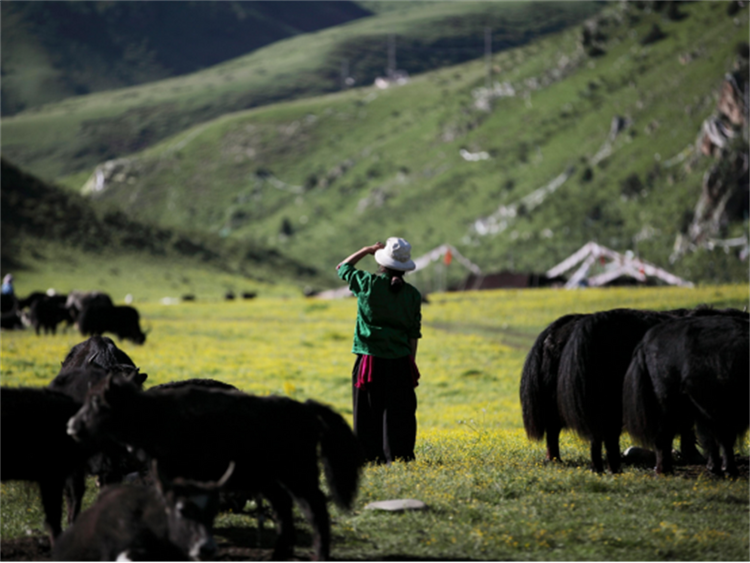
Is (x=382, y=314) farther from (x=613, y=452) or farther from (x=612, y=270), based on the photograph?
(x=612, y=270)

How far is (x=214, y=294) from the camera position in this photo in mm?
72125

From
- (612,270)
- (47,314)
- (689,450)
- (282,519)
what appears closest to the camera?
(282,519)

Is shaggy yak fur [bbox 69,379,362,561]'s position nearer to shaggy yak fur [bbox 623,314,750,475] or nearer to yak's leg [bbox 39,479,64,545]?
yak's leg [bbox 39,479,64,545]

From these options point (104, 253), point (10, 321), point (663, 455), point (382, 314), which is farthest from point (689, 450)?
point (104, 253)

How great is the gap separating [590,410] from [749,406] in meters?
1.71

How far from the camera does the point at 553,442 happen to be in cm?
1067

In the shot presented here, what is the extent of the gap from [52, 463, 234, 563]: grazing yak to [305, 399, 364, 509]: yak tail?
1.16m

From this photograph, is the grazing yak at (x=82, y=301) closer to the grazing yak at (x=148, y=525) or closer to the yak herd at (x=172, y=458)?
the yak herd at (x=172, y=458)

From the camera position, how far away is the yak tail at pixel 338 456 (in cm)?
719

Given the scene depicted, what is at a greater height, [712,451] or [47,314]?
[47,314]

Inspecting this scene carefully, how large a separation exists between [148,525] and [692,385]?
221 inches

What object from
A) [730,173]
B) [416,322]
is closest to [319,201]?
[730,173]

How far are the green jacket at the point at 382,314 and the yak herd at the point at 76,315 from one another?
2211cm

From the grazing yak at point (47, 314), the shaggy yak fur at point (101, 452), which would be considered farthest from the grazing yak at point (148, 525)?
the grazing yak at point (47, 314)
